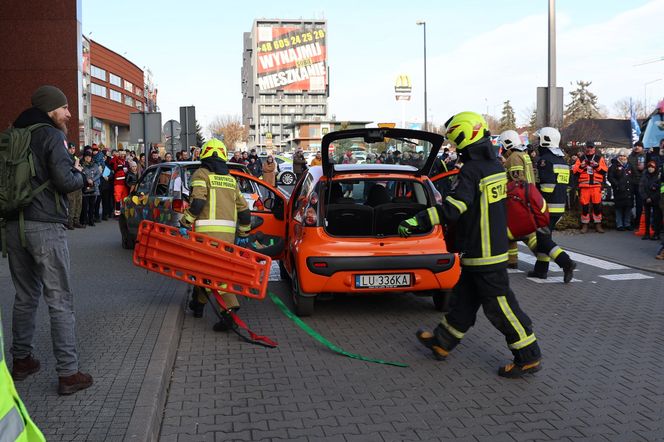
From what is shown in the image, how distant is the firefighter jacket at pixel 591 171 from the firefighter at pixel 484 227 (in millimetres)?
10401

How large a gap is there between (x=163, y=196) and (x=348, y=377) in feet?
22.2

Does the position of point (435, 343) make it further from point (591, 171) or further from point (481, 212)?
point (591, 171)

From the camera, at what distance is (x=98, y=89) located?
8312cm

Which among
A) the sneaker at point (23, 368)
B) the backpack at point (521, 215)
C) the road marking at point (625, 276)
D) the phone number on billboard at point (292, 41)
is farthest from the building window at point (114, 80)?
the sneaker at point (23, 368)

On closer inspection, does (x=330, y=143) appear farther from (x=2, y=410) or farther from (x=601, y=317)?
(x=2, y=410)

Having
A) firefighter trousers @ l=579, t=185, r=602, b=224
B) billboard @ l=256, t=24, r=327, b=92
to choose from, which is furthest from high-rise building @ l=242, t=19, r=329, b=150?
firefighter trousers @ l=579, t=185, r=602, b=224

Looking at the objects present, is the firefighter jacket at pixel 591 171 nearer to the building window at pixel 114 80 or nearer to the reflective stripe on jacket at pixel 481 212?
the reflective stripe on jacket at pixel 481 212

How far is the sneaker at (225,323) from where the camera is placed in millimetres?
6812

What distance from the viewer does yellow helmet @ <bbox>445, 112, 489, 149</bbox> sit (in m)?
5.42

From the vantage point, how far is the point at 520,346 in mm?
5309

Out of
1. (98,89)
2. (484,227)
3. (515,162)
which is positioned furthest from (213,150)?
(98,89)

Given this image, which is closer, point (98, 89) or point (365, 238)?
point (365, 238)

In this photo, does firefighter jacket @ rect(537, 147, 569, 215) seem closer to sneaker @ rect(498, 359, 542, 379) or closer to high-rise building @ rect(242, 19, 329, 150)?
sneaker @ rect(498, 359, 542, 379)

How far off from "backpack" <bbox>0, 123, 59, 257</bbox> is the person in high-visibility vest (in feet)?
8.93
